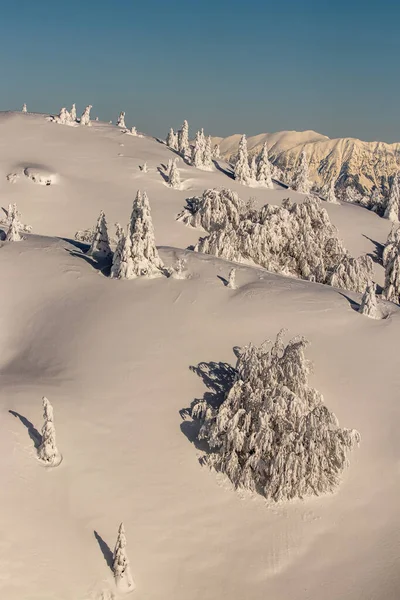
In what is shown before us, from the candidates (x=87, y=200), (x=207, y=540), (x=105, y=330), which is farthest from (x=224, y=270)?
(x=87, y=200)

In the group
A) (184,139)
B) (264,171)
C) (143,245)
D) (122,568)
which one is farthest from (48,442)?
(184,139)

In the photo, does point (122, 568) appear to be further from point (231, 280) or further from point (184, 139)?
point (184, 139)

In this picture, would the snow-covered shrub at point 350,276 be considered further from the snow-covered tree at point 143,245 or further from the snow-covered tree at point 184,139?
the snow-covered tree at point 184,139

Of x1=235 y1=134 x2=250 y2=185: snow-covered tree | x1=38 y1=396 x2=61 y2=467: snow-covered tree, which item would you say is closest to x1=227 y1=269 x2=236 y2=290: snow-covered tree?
x1=38 y1=396 x2=61 y2=467: snow-covered tree

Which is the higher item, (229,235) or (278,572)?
(229,235)

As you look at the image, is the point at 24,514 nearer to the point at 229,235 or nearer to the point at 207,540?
the point at 207,540

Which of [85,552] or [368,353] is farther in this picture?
[368,353]
